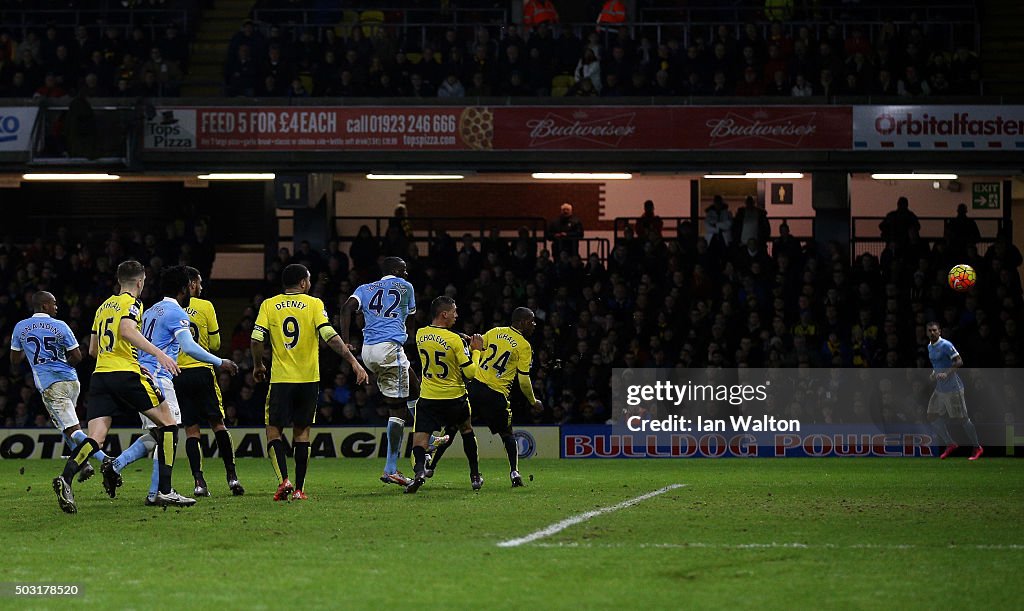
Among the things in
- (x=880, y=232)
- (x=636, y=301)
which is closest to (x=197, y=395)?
(x=636, y=301)

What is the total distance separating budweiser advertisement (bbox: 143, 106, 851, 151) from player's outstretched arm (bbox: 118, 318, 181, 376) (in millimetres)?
14326

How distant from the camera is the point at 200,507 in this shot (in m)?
13.0

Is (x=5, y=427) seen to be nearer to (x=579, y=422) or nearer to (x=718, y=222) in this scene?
(x=579, y=422)

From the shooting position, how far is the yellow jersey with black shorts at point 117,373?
12398mm

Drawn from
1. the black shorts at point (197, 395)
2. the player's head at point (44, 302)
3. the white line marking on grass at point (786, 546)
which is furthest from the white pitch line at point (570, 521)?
the player's head at point (44, 302)

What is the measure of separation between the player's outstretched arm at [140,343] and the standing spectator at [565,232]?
1532cm

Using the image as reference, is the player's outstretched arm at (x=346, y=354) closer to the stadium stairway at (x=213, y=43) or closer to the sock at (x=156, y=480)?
the sock at (x=156, y=480)

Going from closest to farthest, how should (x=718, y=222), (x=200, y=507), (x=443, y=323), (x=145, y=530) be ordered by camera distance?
(x=145, y=530), (x=200, y=507), (x=443, y=323), (x=718, y=222)

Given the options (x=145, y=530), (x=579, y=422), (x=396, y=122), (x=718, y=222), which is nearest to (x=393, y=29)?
(x=396, y=122)

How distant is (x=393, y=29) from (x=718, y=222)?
744cm

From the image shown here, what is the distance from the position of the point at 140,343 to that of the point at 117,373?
0.52 metres

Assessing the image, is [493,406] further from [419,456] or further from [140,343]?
[140,343]

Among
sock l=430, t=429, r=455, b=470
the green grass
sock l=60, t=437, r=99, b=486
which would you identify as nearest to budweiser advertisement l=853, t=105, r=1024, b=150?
the green grass

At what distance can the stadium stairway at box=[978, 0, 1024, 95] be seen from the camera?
27.5m
